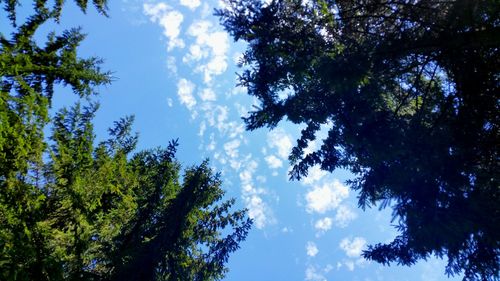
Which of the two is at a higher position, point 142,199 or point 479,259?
point 142,199

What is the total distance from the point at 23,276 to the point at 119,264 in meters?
4.90

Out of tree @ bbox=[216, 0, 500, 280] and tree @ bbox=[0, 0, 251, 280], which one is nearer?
tree @ bbox=[0, 0, 251, 280]

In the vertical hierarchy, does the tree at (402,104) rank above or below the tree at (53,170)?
above

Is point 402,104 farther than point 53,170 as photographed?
Yes

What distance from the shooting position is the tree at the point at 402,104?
29.9 ft

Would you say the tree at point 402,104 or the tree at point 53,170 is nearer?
the tree at point 53,170

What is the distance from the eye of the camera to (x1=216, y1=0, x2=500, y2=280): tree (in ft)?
29.9

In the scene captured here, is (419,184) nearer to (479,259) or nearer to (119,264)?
(479,259)

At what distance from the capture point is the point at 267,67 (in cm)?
1194

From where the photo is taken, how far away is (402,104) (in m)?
10.9

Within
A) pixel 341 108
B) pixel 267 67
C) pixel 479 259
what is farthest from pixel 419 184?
pixel 267 67

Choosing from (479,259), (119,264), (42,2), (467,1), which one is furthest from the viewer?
(479,259)

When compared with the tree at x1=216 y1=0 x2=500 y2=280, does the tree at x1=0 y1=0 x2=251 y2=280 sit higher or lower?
lower

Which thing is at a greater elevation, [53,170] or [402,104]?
[402,104]
